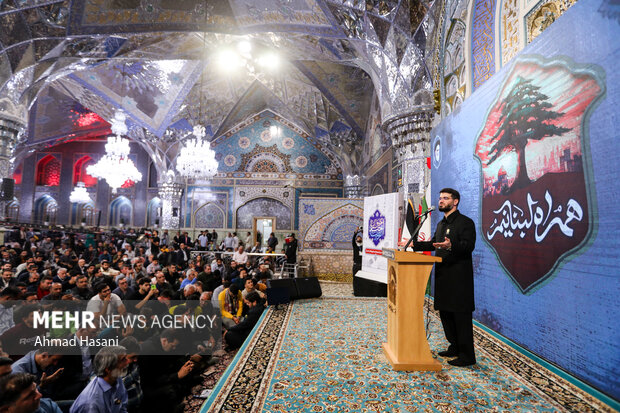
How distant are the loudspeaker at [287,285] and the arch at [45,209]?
14870 millimetres

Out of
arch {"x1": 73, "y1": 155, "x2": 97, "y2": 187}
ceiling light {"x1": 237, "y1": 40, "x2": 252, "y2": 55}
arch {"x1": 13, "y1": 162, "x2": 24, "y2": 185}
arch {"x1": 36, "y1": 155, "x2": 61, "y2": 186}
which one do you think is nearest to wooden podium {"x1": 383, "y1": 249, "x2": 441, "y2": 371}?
ceiling light {"x1": 237, "y1": 40, "x2": 252, "y2": 55}

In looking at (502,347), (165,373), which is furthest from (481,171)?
(165,373)

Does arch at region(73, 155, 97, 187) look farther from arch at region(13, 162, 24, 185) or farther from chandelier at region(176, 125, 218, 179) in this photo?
chandelier at region(176, 125, 218, 179)

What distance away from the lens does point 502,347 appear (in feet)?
8.75

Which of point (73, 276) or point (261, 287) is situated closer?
point (73, 276)

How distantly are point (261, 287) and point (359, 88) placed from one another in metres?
6.61

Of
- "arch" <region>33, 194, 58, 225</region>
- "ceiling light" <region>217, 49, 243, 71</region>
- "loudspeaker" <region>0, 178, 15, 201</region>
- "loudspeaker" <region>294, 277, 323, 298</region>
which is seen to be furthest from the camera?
"arch" <region>33, 194, 58, 225</region>

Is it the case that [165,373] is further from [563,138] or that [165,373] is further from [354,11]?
[354,11]

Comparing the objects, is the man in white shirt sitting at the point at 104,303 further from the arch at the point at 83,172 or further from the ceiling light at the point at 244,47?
the arch at the point at 83,172

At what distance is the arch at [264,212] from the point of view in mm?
12352

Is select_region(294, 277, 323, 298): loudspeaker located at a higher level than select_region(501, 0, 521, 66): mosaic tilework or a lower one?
lower

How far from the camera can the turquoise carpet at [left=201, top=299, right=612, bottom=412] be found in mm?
1749

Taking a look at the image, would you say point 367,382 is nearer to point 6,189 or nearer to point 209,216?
point 6,189

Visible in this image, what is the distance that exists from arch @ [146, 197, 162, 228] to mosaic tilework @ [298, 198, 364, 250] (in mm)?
9118
